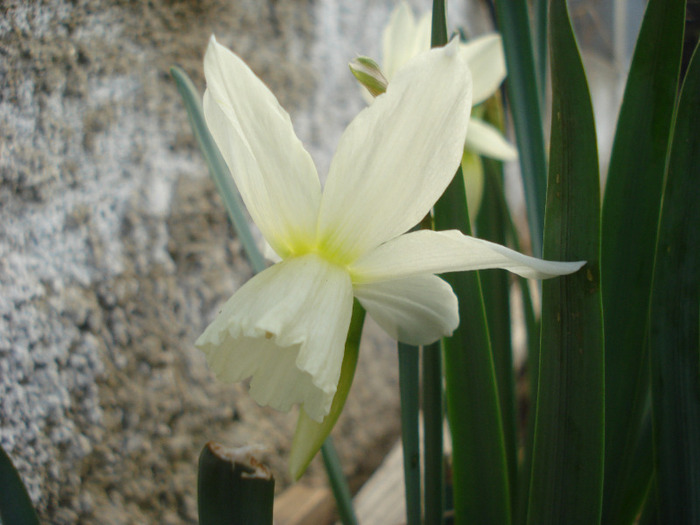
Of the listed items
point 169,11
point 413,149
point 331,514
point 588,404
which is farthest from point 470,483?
point 169,11

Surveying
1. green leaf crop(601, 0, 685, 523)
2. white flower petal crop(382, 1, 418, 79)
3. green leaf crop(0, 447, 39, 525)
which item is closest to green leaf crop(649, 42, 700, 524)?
green leaf crop(601, 0, 685, 523)

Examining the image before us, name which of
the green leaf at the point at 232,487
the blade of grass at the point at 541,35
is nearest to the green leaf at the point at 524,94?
the blade of grass at the point at 541,35

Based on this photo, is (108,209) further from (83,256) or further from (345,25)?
(345,25)

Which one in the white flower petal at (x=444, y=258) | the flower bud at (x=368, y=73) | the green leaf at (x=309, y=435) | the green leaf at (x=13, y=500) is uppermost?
the flower bud at (x=368, y=73)

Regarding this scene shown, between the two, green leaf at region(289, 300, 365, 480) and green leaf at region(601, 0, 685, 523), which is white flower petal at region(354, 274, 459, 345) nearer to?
green leaf at region(289, 300, 365, 480)

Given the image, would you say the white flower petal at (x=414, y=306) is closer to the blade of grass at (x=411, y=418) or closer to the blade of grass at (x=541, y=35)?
the blade of grass at (x=411, y=418)

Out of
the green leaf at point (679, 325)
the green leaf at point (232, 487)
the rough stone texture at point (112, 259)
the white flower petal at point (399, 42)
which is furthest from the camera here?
the white flower petal at point (399, 42)

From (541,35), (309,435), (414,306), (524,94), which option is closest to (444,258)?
(414,306)
